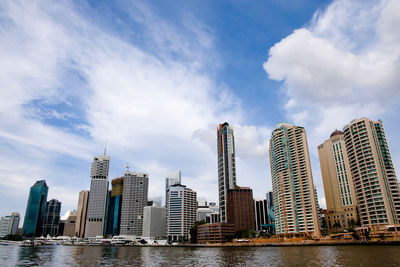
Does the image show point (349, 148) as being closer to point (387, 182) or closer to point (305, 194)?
point (387, 182)

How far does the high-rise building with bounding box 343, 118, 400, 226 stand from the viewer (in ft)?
511

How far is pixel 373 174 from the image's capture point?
163 meters

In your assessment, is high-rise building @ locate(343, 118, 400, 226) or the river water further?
high-rise building @ locate(343, 118, 400, 226)

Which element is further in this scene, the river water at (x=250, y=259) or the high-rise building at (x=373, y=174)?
the high-rise building at (x=373, y=174)

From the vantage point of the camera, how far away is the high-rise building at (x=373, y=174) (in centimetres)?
15562

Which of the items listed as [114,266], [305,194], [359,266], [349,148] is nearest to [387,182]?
[349,148]

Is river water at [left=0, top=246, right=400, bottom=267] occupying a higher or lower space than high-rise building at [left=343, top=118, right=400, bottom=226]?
lower

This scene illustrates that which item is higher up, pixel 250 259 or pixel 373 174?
pixel 373 174

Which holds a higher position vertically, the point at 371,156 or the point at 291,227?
the point at 371,156

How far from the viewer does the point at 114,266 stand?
2813 inches

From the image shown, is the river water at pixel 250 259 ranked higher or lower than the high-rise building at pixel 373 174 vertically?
lower

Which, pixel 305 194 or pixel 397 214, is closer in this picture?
pixel 397 214

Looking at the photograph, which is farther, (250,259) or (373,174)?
(373,174)

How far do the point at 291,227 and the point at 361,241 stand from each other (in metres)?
55.1
